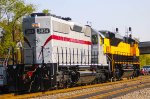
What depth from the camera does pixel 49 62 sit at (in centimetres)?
1948

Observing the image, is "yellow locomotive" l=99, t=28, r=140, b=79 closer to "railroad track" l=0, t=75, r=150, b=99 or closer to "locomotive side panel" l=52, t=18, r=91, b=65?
"locomotive side panel" l=52, t=18, r=91, b=65

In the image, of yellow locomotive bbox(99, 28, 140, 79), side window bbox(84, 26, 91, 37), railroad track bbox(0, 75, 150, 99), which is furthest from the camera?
yellow locomotive bbox(99, 28, 140, 79)

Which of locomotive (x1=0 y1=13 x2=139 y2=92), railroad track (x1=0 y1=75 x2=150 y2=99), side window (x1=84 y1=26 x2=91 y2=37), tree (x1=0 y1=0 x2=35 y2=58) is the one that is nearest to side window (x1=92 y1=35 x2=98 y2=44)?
locomotive (x1=0 y1=13 x2=139 y2=92)

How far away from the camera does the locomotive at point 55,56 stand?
1873 cm

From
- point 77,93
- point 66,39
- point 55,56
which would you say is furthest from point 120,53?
point 77,93

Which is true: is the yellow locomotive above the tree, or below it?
below

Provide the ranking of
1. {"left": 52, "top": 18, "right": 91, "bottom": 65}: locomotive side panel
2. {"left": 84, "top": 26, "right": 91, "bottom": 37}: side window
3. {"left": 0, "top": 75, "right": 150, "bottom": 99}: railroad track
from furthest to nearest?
{"left": 84, "top": 26, "right": 91, "bottom": 37}: side window, {"left": 52, "top": 18, "right": 91, "bottom": 65}: locomotive side panel, {"left": 0, "top": 75, "right": 150, "bottom": 99}: railroad track

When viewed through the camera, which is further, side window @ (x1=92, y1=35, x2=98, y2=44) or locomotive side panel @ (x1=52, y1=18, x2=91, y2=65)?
side window @ (x1=92, y1=35, x2=98, y2=44)

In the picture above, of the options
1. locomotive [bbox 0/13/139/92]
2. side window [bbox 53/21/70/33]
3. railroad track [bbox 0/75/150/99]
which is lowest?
railroad track [bbox 0/75/150/99]

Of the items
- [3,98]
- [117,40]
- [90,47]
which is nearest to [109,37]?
[117,40]

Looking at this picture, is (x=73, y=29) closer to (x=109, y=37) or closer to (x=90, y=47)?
(x=90, y=47)

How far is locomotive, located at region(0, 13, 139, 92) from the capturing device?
1873cm

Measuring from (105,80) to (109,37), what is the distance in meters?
3.45

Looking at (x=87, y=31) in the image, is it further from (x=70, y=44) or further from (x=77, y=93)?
(x=77, y=93)
